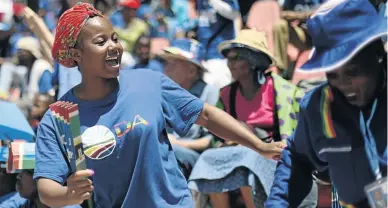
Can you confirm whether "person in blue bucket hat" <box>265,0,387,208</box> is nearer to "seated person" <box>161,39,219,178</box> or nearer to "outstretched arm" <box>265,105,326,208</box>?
"outstretched arm" <box>265,105,326,208</box>

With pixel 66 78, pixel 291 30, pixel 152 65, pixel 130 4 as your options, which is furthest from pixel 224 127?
pixel 130 4

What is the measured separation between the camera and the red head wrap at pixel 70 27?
13.8 feet

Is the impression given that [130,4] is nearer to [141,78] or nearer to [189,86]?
[189,86]

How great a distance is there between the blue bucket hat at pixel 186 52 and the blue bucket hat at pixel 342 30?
4.41 m

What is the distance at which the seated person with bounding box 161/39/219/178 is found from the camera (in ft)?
23.1

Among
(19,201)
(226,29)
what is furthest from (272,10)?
(19,201)

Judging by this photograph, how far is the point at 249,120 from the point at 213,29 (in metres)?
3.18

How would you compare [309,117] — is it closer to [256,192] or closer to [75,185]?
[75,185]

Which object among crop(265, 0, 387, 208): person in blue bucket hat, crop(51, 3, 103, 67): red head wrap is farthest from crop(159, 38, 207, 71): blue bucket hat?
crop(265, 0, 387, 208): person in blue bucket hat

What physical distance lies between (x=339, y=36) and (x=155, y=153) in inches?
48.5

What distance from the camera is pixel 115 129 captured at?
4.04 meters

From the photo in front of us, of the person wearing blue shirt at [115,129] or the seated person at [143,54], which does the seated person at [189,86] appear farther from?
the person wearing blue shirt at [115,129]

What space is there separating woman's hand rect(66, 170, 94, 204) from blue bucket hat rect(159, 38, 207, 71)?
3.80 m

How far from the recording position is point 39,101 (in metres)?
7.52
